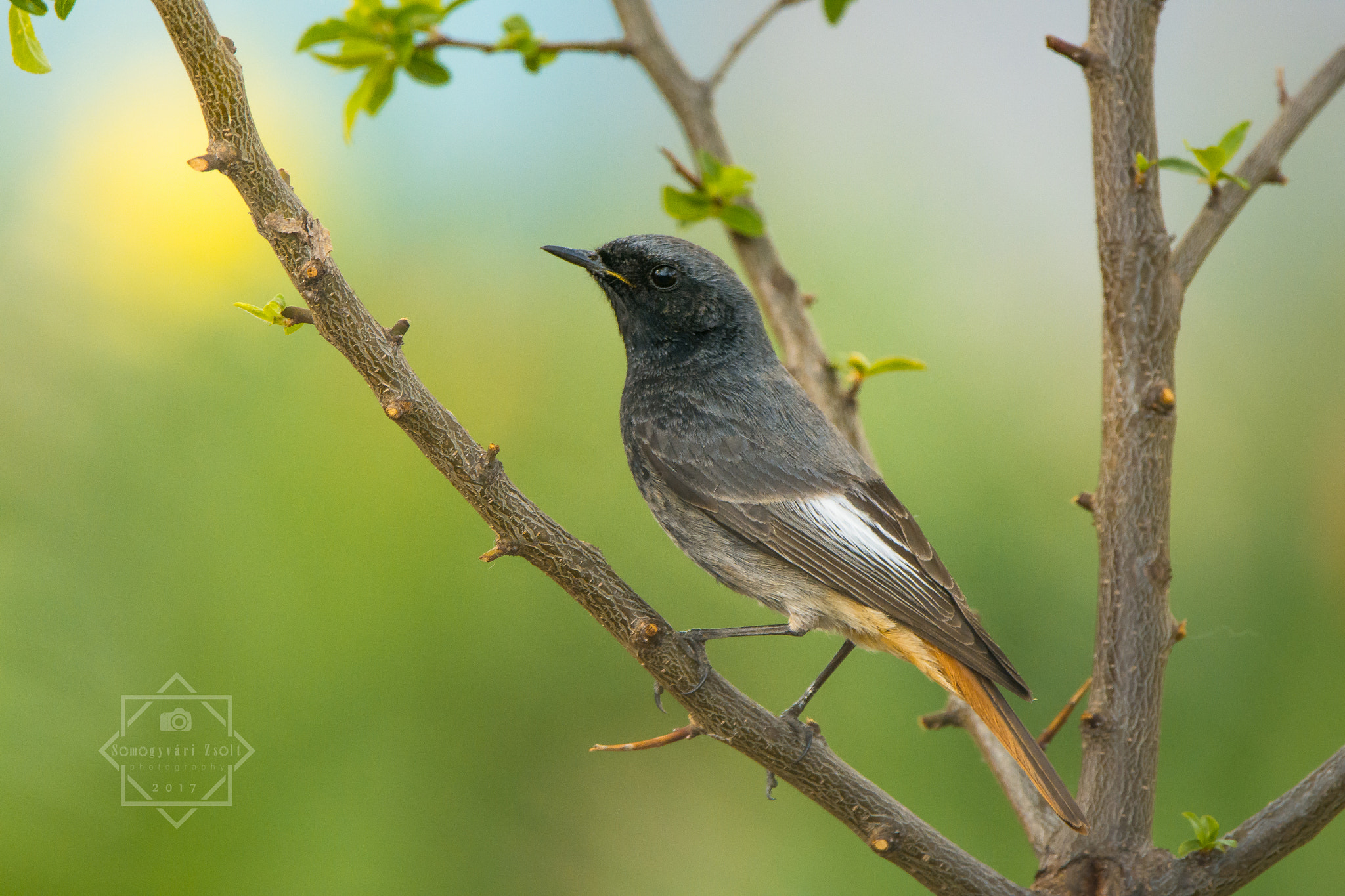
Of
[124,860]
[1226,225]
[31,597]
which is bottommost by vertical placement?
[124,860]

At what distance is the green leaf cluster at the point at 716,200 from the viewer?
6.56 ft

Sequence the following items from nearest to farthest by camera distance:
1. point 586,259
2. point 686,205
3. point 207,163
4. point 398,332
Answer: point 207,163
point 398,332
point 686,205
point 586,259

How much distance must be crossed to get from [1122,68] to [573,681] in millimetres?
1679

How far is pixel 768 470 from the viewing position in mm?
2012

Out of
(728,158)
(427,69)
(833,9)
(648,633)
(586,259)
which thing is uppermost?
(833,9)

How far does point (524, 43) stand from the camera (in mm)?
2061

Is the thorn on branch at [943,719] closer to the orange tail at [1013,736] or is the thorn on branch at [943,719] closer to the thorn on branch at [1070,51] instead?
the orange tail at [1013,736]

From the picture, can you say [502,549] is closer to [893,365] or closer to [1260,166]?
[893,365]

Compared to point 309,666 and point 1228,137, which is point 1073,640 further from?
point 309,666

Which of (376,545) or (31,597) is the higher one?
(376,545)

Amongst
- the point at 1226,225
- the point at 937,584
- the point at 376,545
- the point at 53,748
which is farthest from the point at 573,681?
the point at 1226,225

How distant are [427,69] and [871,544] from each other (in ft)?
4.16

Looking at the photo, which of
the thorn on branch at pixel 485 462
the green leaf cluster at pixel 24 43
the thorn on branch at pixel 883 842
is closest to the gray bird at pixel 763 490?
the thorn on branch at pixel 883 842

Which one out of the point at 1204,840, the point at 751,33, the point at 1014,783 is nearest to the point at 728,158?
the point at 751,33
